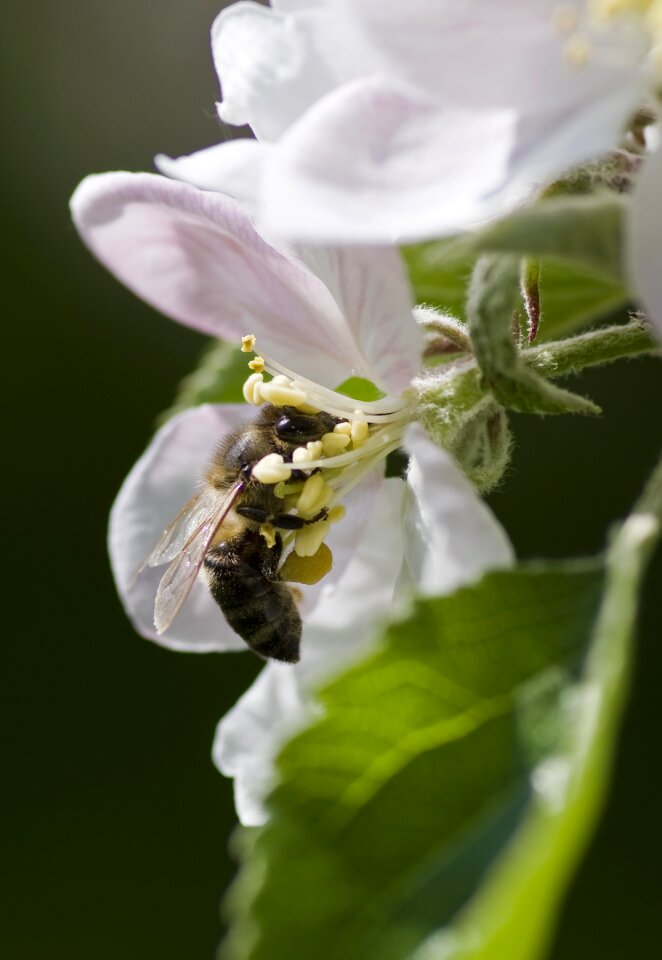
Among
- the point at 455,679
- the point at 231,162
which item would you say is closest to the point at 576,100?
the point at 231,162

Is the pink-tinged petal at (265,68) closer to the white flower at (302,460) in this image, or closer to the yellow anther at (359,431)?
the white flower at (302,460)

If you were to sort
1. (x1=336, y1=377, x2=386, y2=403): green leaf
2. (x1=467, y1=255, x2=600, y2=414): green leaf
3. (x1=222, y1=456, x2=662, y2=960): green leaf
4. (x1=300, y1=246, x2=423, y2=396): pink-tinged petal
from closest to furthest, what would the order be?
(x1=222, y1=456, x2=662, y2=960): green leaf < (x1=467, y1=255, x2=600, y2=414): green leaf < (x1=300, y1=246, x2=423, y2=396): pink-tinged petal < (x1=336, y1=377, x2=386, y2=403): green leaf

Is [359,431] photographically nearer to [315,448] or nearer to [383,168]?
[315,448]

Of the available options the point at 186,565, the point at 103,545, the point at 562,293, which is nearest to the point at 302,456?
the point at 186,565

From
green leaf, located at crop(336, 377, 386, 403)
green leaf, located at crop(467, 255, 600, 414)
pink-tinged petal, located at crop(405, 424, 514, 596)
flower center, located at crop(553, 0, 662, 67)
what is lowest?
green leaf, located at crop(336, 377, 386, 403)

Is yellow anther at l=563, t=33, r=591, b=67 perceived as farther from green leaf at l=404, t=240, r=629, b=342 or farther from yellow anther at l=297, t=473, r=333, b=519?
yellow anther at l=297, t=473, r=333, b=519

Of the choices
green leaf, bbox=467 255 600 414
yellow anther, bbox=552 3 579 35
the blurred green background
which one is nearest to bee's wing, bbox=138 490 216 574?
green leaf, bbox=467 255 600 414

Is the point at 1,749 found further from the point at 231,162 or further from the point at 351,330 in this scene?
the point at 231,162
